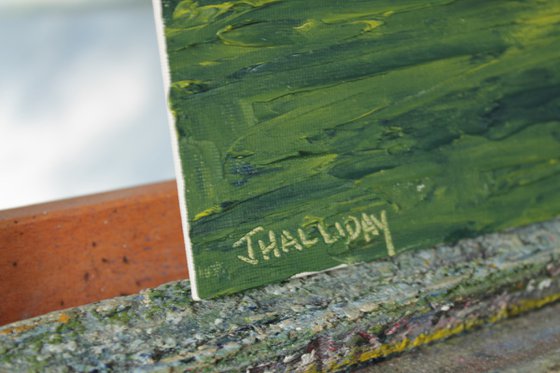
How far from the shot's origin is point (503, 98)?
1.72 meters

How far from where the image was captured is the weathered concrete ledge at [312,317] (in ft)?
4.49

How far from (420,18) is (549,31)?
36 cm

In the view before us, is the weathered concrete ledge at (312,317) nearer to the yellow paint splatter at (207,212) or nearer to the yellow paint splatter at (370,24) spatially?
the yellow paint splatter at (207,212)

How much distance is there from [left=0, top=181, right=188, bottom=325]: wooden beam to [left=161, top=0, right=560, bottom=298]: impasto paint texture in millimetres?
413

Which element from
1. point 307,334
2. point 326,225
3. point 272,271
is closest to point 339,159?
point 326,225

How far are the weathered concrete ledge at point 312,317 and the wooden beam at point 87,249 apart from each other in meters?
0.30

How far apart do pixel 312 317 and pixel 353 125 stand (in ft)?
1.40

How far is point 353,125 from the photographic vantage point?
5.19ft

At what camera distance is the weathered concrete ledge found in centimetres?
137

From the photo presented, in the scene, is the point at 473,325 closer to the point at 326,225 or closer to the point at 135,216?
the point at 326,225

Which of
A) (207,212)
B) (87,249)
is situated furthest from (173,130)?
(87,249)

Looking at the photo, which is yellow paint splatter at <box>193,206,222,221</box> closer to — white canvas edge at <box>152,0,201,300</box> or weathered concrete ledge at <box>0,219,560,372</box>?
white canvas edge at <box>152,0,201,300</box>

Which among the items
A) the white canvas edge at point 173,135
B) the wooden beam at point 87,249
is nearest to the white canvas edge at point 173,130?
the white canvas edge at point 173,135

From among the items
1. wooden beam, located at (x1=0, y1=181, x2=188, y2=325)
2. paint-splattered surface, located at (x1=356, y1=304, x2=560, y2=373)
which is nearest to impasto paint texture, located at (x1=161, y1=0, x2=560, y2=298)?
paint-splattered surface, located at (x1=356, y1=304, x2=560, y2=373)
